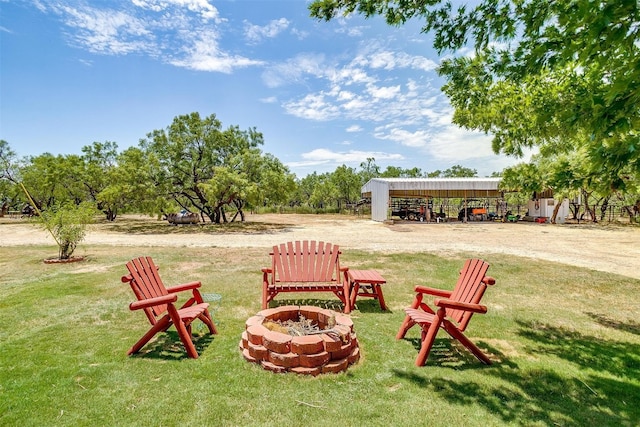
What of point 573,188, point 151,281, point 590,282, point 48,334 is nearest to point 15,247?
point 48,334

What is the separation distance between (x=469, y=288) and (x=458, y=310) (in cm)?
33

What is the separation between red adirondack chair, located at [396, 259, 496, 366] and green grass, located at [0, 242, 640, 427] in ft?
0.58

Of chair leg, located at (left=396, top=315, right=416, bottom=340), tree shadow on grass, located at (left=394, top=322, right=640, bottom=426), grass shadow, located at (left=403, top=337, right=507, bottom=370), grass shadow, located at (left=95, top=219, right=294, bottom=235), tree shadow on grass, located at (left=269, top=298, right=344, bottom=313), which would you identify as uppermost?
chair leg, located at (left=396, top=315, right=416, bottom=340)

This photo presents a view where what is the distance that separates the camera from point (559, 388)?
118 inches

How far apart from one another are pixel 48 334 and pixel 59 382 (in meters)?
1.52

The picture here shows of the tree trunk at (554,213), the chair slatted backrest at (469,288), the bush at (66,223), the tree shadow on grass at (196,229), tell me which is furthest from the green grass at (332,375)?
the tree trunk at (554,213)

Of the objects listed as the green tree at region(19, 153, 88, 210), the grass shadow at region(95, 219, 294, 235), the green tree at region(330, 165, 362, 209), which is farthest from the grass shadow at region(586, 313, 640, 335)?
the green tree at region(330, 165, 362, 209)

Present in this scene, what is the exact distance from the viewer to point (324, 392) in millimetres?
2854

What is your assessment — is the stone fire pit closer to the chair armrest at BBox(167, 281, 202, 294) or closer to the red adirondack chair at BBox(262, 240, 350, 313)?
the chair armrest at BBox(167, 281, 202, 294)

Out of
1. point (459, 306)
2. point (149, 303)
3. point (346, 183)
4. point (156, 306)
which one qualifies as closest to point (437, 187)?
point (346, 183)

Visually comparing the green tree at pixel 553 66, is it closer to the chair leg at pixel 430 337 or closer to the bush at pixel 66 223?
the chair leg at pixel 430 337

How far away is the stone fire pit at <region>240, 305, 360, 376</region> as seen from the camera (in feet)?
10.3

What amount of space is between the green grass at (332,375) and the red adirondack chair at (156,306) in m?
0.20

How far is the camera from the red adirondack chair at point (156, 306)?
133 inches
